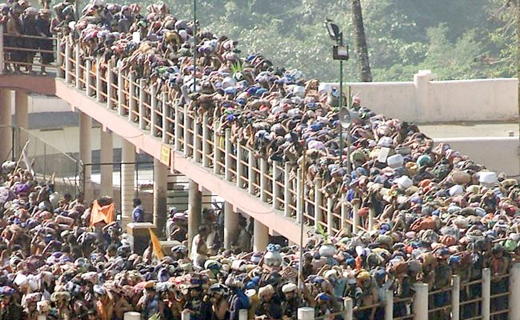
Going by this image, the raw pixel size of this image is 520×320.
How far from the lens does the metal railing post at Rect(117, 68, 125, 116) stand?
39062 millimetres

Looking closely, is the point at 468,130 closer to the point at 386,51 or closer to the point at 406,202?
the point at 406,202

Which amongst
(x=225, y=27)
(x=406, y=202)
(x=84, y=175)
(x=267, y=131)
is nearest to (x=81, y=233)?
(x=267, y=131)

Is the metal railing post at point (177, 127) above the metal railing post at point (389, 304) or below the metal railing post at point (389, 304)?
above

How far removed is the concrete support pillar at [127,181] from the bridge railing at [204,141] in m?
2.16

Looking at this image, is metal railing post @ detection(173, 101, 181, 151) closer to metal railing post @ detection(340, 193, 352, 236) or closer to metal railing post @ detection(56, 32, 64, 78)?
metal railing post @ detection(56, 32, 64, 78)

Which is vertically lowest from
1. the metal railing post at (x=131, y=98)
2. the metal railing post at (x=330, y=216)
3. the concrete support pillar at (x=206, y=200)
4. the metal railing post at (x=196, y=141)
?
the concrete support pillar at (x=206, y=200)

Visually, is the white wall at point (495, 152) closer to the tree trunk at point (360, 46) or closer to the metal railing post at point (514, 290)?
the tree trunk at point (360, 46)

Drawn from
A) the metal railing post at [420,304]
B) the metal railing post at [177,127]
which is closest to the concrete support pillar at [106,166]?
the metal railing post at [177,127]

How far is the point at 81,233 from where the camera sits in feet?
110

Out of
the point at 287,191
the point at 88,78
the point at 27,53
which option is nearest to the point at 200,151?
the point at 287,191

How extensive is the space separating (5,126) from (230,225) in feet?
28.3

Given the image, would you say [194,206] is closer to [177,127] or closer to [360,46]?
[177,127]

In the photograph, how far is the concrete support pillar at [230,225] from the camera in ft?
124

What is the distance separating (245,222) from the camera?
38.3m
